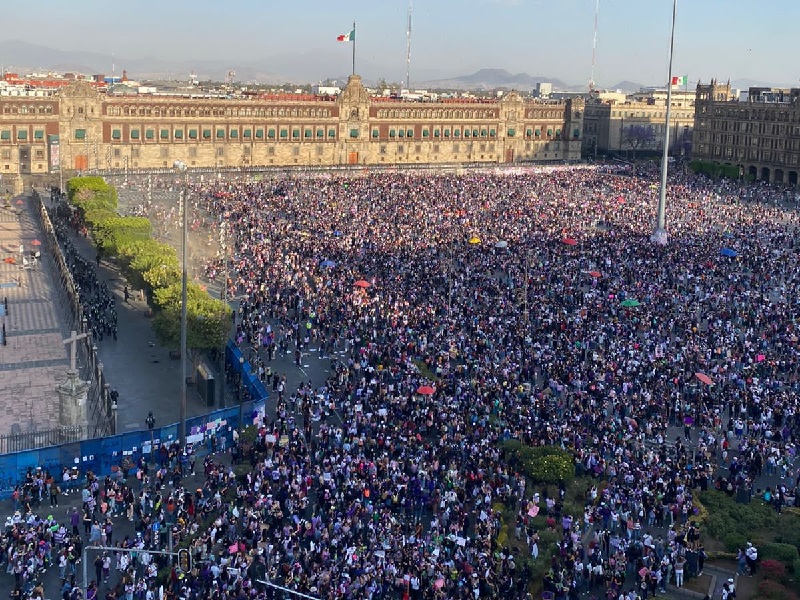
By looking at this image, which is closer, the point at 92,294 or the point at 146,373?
the point at 146,373

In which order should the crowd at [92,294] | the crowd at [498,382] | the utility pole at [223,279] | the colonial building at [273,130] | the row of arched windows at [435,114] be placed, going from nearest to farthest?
the crowd at [498,382]
the utility pole at [223,279]
the crowd at [92,294]
the colonial building at [273,130]
the row of arched windows at [435,114]

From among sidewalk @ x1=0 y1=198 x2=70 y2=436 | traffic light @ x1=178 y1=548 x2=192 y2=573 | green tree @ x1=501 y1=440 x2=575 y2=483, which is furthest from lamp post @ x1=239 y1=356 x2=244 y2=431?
green tree @ x1=501 y1=440 x2=575 y2=483

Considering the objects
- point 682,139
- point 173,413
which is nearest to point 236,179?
point 173,413

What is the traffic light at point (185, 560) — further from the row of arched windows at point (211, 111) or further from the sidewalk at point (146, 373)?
the row of arched windows at point (211, 111)

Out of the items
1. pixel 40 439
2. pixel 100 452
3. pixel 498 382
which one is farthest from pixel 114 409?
pixel 498 382

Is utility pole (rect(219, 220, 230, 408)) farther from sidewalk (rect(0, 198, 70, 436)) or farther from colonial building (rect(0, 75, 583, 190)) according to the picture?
colonial building (rect(0, 75, 583, 190))

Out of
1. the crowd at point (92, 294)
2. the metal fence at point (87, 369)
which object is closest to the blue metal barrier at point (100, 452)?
the metal fence at point (87, 369)

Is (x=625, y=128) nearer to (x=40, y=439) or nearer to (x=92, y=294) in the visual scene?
(x=92, y=294)

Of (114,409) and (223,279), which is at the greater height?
(223,279)
